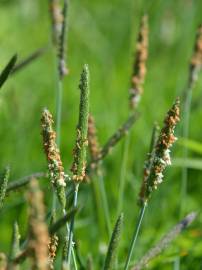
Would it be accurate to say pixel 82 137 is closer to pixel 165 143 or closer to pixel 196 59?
pixel 165 143

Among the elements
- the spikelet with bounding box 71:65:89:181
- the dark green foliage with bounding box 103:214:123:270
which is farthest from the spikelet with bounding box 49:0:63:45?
the dark green foliage with bounding box 103:214:123:270

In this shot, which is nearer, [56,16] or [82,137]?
[82,137]

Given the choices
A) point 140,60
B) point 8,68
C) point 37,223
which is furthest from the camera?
point 140,60

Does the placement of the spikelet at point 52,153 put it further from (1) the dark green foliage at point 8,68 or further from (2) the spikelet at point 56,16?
(2) the spikelet at point 56,16

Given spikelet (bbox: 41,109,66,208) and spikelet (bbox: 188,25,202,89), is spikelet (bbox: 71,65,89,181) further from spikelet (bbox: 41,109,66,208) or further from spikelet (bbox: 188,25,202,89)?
spikelet (bbox: 188,25,202,89)

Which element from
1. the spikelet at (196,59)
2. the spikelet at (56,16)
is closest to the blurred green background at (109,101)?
the spikelet at (196,59)

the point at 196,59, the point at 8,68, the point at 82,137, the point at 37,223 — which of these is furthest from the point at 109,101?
the point at 37,223

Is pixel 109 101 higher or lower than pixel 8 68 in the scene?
higher

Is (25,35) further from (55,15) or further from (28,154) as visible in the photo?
(55,15)
